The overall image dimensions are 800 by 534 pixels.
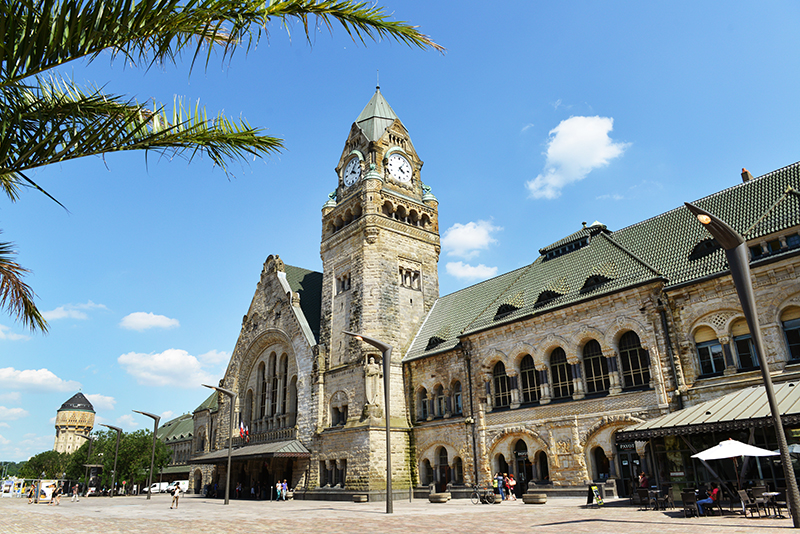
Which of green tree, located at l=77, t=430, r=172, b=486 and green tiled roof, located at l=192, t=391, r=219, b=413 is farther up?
green tiled roof, located at l=192, t=391, r=219, b=413

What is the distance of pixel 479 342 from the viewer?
3209 cm

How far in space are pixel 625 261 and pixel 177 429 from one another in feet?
255

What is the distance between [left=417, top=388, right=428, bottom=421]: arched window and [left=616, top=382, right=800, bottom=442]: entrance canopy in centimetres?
1593

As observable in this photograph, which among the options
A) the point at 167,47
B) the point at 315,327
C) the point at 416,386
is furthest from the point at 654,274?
the point at 315,327

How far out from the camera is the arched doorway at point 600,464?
83.3 ft

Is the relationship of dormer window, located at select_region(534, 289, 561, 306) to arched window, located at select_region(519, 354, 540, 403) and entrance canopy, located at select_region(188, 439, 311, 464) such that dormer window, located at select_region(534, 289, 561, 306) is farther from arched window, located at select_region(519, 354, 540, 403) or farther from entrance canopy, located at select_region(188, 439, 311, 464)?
entrance canopy, located at select_region(188, 439, 311, 464)

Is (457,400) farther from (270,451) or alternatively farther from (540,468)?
(270,451)

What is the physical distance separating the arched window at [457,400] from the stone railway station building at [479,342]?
0.13 metres

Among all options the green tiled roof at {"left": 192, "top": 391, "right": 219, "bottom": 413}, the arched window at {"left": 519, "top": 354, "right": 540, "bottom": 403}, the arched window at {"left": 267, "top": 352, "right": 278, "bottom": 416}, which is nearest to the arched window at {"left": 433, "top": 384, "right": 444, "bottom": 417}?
the arched window at {"left": 519, "top": 354, "right": 540, "bottom": 403}

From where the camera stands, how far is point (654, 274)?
80.3 feet

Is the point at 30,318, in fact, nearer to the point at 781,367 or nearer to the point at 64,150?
the point at 64,150

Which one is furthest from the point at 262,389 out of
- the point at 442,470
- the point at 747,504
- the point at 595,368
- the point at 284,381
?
the point at 747,504

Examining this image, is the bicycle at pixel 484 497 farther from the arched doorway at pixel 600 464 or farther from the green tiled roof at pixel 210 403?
the green tiled roof at pixel 210 403

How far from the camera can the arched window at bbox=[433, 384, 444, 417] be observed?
34.2 metres
